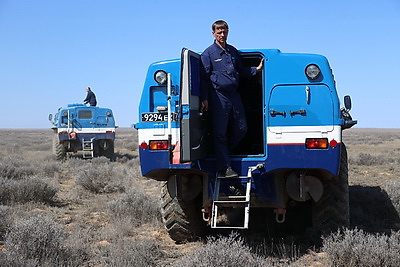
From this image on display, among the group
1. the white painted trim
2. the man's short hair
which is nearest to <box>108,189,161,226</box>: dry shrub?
the white painted trim

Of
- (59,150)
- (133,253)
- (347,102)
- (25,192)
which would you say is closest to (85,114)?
(59,150)

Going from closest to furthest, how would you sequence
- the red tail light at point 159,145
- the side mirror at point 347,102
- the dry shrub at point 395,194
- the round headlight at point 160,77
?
the red tail light at point 159,145
the round headlight at point 160,77
the side mirror at point 347,102
the dry shrub at point 395,194

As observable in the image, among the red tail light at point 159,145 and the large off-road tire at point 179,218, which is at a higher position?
the red tail light at point 159,145

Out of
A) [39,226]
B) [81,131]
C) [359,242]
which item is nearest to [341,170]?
[359,242]

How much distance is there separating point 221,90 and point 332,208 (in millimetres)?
1996

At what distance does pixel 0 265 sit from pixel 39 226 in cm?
108

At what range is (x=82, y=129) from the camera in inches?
720

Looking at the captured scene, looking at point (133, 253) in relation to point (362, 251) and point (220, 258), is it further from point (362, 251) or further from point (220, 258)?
point (362, 251)

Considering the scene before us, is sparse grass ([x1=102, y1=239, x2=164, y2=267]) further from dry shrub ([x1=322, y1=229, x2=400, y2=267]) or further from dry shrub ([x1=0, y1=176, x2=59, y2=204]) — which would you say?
dry shrub ([x1=0, y1=176, x2=59, y2=204])

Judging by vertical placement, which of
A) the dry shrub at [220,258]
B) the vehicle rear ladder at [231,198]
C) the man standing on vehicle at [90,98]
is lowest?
the dry shrub at [220,258]

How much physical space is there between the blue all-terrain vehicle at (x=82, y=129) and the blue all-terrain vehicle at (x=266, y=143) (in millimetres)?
13312

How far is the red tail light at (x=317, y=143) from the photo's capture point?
485 centimetres

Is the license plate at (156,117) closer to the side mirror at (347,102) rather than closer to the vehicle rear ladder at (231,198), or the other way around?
the vehicle rear ladder at (231,198)

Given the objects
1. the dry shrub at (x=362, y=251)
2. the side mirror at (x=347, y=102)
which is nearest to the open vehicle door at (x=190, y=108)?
the dry shrub at (x=362, y=251)
